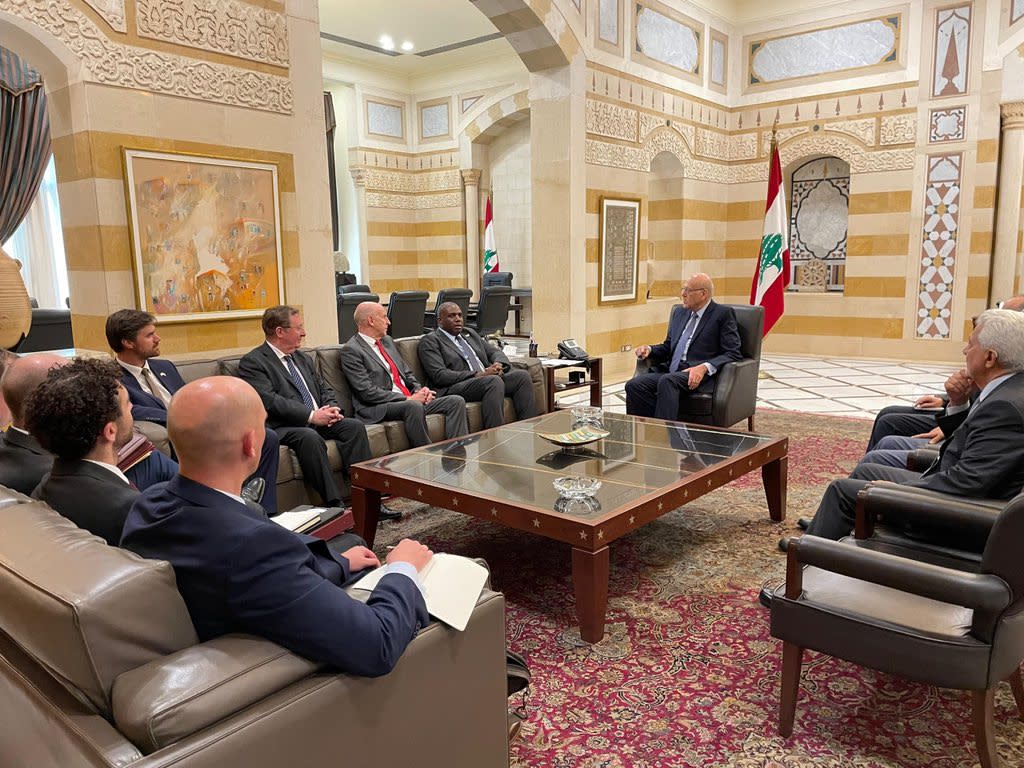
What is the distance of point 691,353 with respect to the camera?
529 cm

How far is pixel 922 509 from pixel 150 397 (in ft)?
10.7

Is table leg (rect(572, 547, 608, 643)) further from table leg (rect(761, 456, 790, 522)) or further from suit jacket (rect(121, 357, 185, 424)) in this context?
suit jacket (rect(121, 357, 185, 424))

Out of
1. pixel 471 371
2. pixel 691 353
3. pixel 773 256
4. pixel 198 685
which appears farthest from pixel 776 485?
pixel 773 256

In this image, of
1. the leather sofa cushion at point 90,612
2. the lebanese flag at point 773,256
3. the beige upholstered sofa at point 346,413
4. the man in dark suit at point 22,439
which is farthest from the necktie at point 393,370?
the lebanese flag at point 773,256

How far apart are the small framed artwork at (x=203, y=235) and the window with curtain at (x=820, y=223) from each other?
25.6ft

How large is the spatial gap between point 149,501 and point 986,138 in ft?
31.9

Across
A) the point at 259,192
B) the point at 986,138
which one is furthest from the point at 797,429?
the point at 986,138

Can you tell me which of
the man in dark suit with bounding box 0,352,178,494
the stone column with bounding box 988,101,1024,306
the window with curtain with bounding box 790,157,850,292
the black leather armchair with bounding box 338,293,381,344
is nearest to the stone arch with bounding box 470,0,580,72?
the black leather armchair with bounding box 338,293,381,344

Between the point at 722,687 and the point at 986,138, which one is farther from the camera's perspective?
the point at 986,138

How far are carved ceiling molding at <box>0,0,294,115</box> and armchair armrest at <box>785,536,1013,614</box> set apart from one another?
13.9 feet

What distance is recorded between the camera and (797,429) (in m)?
5.77

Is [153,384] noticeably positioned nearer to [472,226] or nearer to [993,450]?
[993,450]

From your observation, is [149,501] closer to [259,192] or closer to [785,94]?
[259,192]

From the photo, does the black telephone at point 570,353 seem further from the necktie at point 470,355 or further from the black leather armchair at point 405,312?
the black leather armchair at point 405,312
